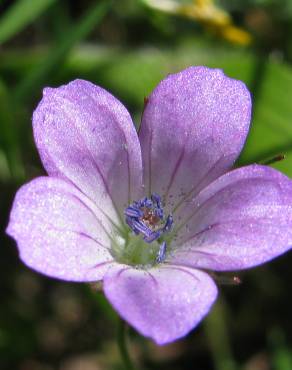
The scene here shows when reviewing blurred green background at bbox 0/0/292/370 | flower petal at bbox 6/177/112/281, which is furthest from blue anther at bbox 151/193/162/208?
blurred green background at bbox 0/0/292/370

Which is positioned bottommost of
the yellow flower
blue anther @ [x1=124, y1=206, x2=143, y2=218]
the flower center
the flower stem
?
the flower stem

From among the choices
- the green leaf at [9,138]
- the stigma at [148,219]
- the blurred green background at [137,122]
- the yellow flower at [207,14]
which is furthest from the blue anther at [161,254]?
the yellow flower at [207,14]

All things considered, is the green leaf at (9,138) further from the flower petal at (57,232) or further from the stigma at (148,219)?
the flower petal at (57,232)

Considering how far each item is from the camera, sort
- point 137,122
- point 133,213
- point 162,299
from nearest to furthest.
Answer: point 162,299 < point 133,213 < point 137,122

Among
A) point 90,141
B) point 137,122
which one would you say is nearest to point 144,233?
point 90,141

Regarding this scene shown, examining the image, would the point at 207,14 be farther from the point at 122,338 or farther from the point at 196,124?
the point at 122,338

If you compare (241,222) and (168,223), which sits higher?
(241,222)

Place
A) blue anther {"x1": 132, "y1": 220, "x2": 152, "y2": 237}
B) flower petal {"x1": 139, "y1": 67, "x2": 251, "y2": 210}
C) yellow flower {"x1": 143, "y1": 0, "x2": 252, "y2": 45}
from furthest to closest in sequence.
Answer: yellow flower {"x1": 143, "y1": 0, "x2": 252, "y2": 45} < blue anther {"x1": 132, "y1": 220, "x2": 152, "y2": 237} < flower petal {"x1": 139, "y1": 67, "x2": 251, "y2": 210}

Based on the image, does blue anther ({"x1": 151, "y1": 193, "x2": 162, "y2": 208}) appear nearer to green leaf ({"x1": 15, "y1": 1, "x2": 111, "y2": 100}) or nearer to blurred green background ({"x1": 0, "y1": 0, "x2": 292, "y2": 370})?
blurred green background ({"x1": 0, "y1": 0, "x2": 292, "y2": 370})

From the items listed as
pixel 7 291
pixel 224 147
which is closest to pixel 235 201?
pixel 224 147
